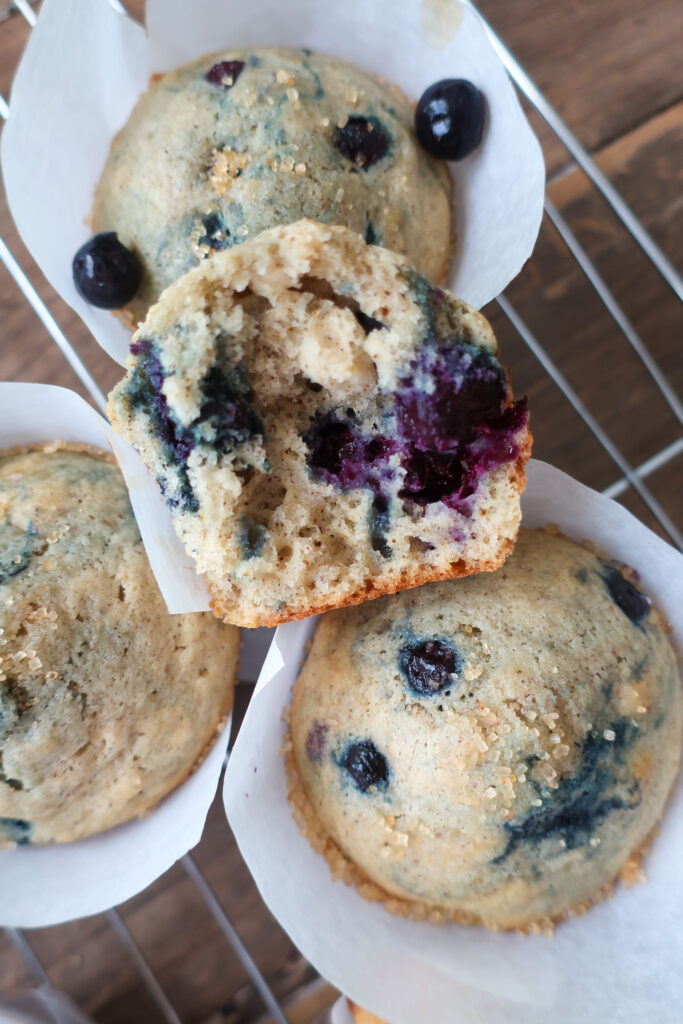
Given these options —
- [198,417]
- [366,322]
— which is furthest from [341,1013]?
[366,322]

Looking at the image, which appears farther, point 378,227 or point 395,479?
point 378,227

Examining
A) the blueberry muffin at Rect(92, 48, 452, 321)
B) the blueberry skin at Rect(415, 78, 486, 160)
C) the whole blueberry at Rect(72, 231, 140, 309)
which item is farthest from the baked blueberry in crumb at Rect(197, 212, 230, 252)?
the blueberry skin at Rect(415, 78, 486, 160)

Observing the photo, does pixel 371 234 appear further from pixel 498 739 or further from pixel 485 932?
pixel 485 932

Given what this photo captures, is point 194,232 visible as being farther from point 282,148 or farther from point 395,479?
point 395,479

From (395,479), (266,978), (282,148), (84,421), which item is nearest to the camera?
(395,479)

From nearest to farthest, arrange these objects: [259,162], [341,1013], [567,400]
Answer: [259,162] < [341,1013] < [567,400]

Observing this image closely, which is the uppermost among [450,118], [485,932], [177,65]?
[450,118]

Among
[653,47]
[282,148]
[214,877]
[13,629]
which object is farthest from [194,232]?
[214,877]
